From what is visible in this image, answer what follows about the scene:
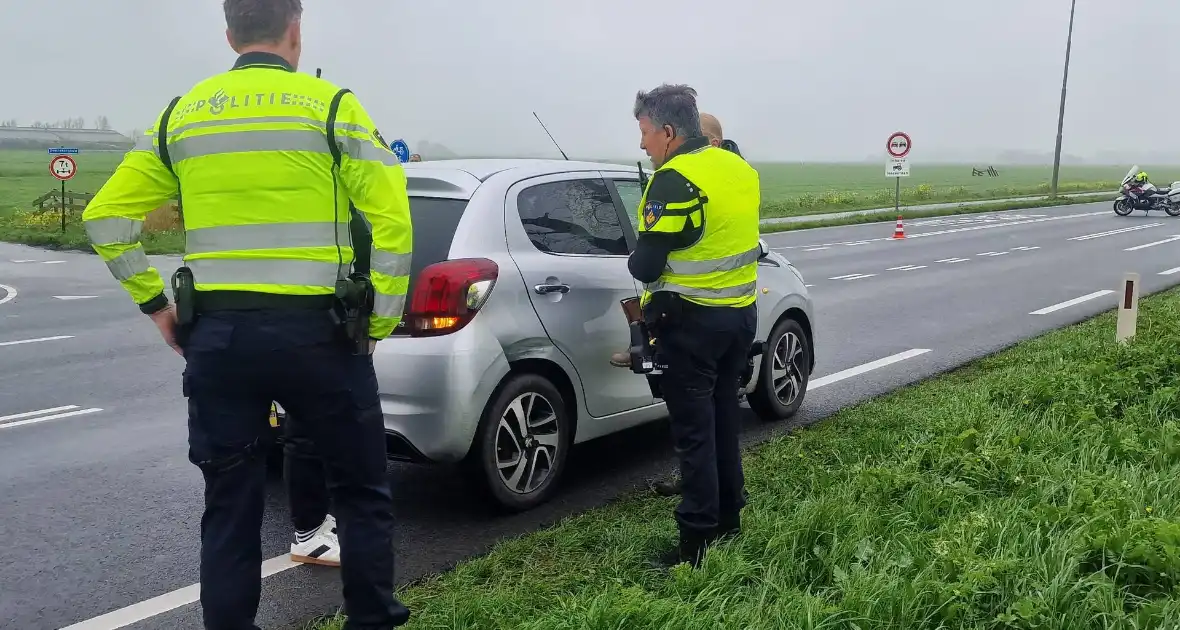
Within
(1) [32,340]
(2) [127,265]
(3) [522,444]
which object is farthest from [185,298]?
(1) [32,340]

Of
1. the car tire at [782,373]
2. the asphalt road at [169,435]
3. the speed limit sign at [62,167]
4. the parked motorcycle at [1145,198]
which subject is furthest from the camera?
the parked motorcycle at [1145,198]

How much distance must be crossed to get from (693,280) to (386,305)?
1365mm

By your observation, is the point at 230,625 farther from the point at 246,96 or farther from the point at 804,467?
the point at 804,467

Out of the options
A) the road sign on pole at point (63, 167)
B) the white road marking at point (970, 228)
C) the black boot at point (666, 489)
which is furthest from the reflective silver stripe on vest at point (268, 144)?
the road sign on pole at point (63, 167)

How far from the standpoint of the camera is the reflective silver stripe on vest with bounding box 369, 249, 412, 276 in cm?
287

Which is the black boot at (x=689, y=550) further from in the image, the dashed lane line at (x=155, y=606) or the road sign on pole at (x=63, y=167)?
the road sign on pole at (x=63, y=167)

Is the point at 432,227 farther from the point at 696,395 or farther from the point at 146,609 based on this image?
the point at 146,609

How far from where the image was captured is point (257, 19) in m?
2.81

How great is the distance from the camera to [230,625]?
2932 mm

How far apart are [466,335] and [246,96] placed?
1766 millimetres

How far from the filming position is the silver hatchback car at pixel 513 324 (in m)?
4.34

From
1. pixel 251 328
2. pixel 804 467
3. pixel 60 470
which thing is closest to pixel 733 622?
pixel 251 328

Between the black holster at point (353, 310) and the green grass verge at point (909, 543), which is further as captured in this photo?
the green grass verge at point (909, 543)

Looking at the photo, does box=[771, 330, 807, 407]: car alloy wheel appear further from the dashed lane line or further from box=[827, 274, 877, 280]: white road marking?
box=[827, 274, 877, 280]: white road marking
